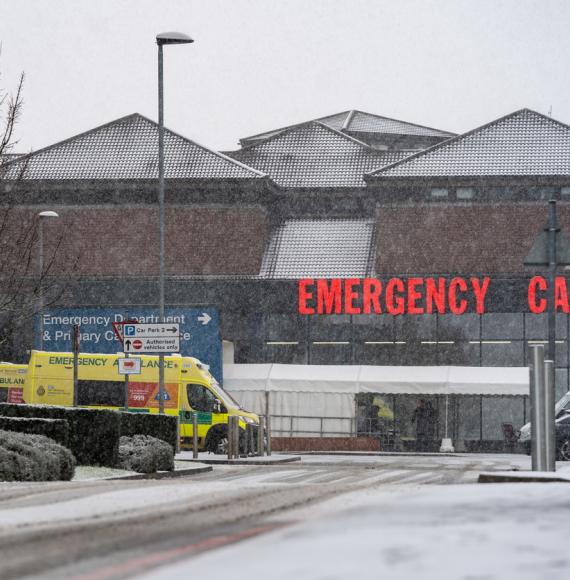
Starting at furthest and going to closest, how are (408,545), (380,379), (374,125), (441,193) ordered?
(374,125)
(441,193)
(380,379)
(408,545)

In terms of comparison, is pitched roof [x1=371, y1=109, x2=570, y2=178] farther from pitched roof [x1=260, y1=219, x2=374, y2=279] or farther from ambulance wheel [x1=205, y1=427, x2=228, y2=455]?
ambulance wheel [x1=205, y1=427, x2=228, y2=455]

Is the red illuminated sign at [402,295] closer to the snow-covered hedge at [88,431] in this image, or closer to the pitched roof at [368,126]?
the pitched roof at [368,126]

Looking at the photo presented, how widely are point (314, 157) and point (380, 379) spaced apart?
14793 millimetres

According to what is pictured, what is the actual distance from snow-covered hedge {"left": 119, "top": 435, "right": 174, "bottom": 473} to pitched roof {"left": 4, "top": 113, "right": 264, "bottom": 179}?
30114 millimetres

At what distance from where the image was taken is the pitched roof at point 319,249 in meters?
53.0

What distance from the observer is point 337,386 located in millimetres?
46906

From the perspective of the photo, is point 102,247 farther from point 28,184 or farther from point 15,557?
point 15,557

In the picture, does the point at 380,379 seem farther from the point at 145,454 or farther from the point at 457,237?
the point at 145,454

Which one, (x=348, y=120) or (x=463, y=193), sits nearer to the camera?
(x=463, y=193)

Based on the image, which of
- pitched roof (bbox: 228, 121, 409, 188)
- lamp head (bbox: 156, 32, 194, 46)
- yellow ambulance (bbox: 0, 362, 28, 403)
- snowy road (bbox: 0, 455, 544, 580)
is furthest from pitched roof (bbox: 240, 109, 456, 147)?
snowy road (bbox: 0, 455, 544, 580)

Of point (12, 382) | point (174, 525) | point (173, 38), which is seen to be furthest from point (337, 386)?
point (174, 525)

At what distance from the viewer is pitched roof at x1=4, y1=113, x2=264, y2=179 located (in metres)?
54.4

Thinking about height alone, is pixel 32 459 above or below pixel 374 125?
below

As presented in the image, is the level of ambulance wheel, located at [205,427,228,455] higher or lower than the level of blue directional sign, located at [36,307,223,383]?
lower
